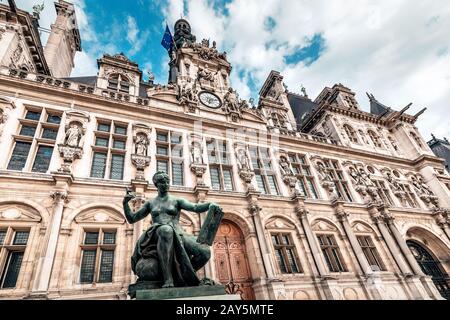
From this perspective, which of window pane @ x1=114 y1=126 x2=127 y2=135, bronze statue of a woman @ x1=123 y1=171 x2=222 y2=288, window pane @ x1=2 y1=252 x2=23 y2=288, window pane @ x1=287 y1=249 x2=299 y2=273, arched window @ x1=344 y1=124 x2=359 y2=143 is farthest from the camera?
arched window @ x1=344 y1=124 x2=359 y2=143

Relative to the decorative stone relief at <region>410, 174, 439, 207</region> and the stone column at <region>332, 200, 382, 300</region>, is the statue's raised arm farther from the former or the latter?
the decorative stone relief at <region>410, 174, 439, 207</region>

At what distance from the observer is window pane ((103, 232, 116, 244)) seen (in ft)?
27.3

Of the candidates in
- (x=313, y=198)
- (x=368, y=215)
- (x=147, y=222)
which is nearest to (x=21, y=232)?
(x=147, y=222)

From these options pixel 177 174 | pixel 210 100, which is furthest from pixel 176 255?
pixel 210 100

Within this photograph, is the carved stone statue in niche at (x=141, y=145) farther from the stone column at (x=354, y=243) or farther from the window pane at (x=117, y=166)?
the stone column at (x=354, y=243)

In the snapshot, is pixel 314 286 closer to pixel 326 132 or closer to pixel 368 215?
pixel 368 215

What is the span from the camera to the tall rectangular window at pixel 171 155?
1082cm

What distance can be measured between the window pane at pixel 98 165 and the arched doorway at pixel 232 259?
5632mm

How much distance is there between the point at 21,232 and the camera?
295 inches

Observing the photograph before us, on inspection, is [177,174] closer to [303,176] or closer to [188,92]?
[188,92]

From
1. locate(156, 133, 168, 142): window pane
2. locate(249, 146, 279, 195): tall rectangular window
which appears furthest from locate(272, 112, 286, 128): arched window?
locate(156, 133, 168, 142): window pane

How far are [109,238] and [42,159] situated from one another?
4106mm

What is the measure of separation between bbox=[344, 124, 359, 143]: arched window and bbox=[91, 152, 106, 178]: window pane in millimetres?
18143
